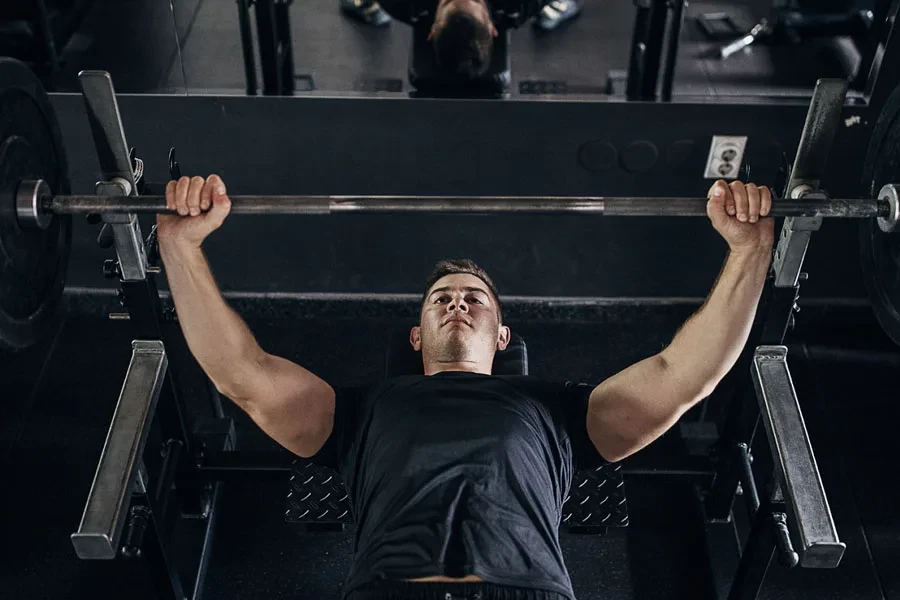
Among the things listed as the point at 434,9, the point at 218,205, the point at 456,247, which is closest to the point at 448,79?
the point at 434,9

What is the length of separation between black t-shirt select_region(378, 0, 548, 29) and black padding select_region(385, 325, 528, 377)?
102 centimetres

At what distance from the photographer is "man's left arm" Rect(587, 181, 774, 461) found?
2160 millimetres

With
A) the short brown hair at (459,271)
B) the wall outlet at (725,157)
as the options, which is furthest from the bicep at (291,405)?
the wall outlet at (725,157)

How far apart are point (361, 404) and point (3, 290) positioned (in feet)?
2.63

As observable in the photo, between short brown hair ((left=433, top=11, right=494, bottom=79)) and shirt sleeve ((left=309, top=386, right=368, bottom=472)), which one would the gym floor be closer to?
shirt sleeve ((left=309, top=386, right=368, bottom=472))

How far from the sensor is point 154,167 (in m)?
3.27

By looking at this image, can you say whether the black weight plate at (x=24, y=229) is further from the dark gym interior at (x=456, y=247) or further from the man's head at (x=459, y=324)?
the man's head at (x=459, y=324)

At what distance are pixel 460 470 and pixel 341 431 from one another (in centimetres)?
36

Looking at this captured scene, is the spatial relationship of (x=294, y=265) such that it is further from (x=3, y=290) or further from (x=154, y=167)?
(x=3, y=290)

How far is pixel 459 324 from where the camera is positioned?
8.37 ft

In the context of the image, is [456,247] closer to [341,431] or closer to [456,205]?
[341,431]

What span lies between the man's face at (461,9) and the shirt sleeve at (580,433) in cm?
126

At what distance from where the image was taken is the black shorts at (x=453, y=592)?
206 centimetres

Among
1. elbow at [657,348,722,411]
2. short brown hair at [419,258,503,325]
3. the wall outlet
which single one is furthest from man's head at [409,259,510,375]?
the wall outlet
